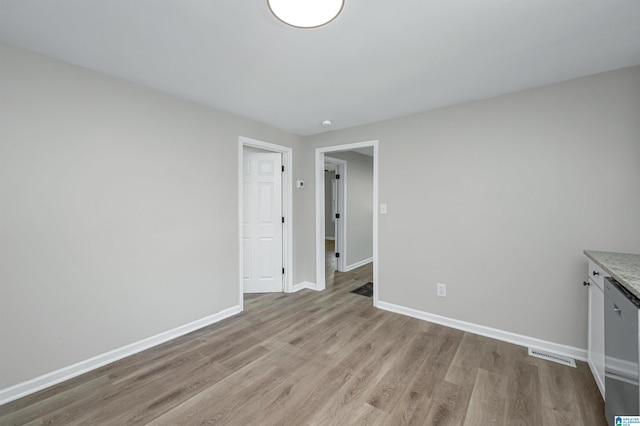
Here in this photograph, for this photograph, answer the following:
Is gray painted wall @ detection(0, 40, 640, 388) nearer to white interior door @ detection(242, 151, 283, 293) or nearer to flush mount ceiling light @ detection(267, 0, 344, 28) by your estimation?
white interior door @ detection(242, 151, 283, 293)

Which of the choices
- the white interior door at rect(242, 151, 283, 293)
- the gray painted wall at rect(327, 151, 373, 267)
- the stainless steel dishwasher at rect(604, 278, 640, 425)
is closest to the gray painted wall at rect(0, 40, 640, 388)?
the white interior door at rect(242, 151, 283, 293)

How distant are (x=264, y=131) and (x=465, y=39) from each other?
98.0 inches

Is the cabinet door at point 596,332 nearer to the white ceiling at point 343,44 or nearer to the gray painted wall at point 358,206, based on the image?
the white ceiling at point 343,44

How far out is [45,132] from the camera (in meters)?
1.90

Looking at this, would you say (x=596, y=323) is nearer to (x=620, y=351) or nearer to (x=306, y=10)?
(x=620, y=351)

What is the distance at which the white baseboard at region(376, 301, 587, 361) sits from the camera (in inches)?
89.4

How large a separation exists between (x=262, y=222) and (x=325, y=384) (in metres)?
2.44

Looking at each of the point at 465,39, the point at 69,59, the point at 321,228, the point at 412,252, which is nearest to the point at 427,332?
the point at 412,252

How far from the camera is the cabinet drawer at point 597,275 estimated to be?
1.78 m

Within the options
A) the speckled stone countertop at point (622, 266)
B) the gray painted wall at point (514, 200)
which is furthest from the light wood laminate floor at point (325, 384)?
the speckled stone countertop at point (622, 266)

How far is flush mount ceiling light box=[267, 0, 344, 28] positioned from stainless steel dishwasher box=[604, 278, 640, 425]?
79.0 inches

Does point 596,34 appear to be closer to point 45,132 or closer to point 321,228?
point 321,228

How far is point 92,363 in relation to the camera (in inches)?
83.8

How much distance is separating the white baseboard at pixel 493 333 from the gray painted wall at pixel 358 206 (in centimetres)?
207
